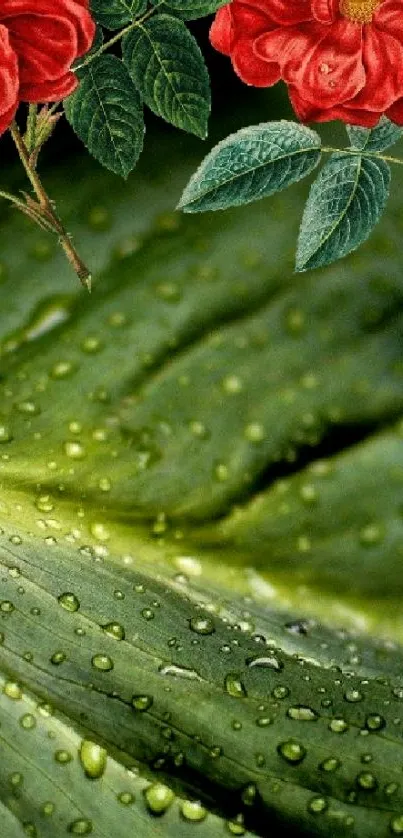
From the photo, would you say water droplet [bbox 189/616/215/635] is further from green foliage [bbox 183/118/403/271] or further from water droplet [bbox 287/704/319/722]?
green foliage [bbox 183/118/403/271]

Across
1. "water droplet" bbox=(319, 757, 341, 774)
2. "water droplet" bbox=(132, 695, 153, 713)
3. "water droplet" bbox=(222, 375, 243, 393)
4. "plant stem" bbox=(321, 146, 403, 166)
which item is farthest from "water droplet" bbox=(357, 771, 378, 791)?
"plant stem" bbox=(321, 146, 403, 166)

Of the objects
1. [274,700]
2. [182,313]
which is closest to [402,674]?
[274,700]

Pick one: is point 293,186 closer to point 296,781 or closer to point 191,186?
point 191,186

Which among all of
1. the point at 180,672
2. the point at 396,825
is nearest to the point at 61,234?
the point at 180,672

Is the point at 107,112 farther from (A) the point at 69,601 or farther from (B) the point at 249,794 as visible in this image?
(B) the point at 249,794

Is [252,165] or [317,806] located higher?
[252,165]
